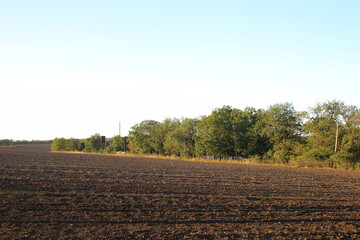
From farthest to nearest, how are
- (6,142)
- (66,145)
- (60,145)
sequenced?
(6,142), (60,145), (66,145)

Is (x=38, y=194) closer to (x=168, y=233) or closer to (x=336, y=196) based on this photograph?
(x=168, y=233)

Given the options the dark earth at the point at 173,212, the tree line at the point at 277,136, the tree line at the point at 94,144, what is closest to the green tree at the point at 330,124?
the tree line at the point at 277,136

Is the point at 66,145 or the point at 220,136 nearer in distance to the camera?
the point at 220,136

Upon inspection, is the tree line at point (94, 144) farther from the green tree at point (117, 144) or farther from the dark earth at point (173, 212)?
the dark earth at point (173, 212)

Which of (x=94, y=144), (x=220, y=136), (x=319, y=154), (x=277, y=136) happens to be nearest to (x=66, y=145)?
(x=94, y=144)

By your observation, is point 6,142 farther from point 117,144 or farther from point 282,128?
point 282,128

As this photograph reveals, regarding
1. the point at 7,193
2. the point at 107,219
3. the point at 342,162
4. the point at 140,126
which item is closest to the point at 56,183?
the point at 7,193

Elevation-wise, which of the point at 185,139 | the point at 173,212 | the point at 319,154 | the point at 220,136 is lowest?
the point at 173,212

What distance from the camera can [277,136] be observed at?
4138 cm

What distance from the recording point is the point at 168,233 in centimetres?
A: 882

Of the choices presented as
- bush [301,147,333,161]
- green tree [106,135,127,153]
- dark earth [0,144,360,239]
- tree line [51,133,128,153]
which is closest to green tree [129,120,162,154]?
tree line [51,133,128,153]

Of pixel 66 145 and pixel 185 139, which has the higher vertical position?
pixel 185 139

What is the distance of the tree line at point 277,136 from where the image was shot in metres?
34.8

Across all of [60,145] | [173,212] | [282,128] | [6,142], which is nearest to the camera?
[173,212]
